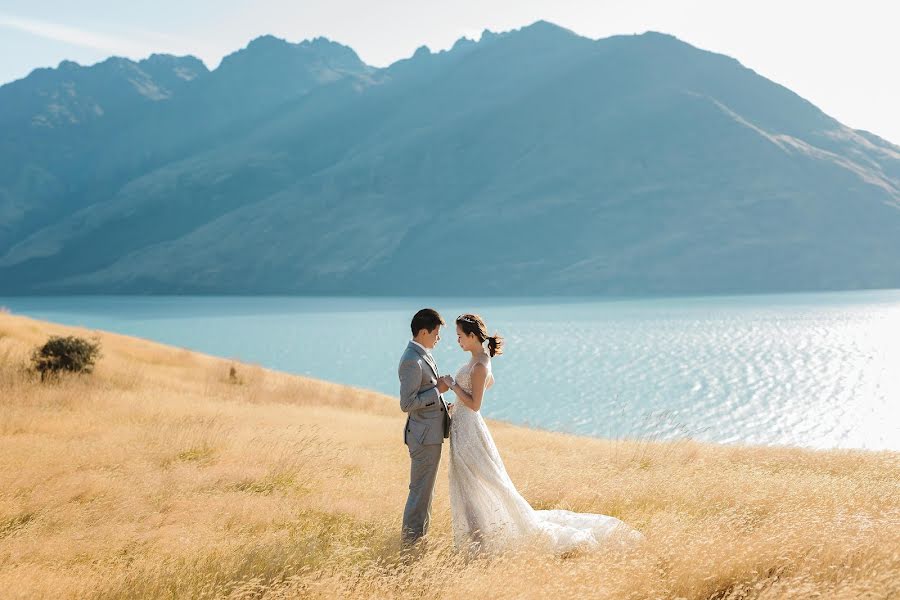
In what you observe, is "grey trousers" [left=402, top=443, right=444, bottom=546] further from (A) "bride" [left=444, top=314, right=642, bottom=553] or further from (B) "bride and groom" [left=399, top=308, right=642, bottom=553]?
(A) "bride" [left=444, top=314, right=642, bottom=553]

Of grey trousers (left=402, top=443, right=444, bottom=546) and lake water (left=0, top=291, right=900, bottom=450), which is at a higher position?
grey trousers (left=402, top=443, right=444, bottom=546)

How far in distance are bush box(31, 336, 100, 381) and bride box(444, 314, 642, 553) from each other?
15.4m

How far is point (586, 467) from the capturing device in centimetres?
1188

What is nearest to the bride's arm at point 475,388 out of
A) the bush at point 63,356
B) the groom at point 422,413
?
the groom at point 422,413

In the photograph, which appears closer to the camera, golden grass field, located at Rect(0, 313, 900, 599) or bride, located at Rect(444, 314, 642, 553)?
golden grass field, located at Rect(0, 313, 900, 599)

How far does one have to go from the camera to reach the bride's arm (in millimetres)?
6836

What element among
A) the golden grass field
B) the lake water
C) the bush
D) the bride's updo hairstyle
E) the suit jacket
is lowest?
the lake water

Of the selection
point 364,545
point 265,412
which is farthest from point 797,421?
point 364,545

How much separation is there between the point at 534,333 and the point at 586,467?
7756 cm

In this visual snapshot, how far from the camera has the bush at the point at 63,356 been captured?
62.3ft

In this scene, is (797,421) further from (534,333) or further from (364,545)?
(534,333)

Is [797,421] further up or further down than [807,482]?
further down

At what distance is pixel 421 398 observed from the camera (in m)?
6.77

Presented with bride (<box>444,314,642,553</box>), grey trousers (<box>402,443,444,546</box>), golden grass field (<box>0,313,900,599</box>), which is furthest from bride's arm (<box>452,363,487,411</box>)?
golden grass field (<box>0,313,900,599</box>)
